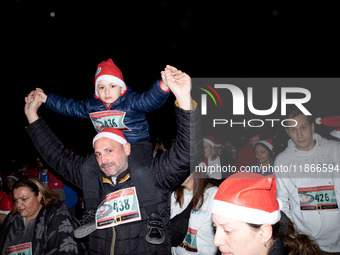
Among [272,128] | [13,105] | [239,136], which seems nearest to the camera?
[272,128]

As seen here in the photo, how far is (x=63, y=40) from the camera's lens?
13.1m

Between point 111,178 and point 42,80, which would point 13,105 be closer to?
point 42,80

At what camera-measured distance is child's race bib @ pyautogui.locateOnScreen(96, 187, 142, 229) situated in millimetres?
2252

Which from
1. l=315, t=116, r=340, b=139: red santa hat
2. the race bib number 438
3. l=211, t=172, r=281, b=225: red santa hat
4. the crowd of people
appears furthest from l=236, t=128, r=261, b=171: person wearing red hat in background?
l=211, t=172, r=281, b=225: red santa hat

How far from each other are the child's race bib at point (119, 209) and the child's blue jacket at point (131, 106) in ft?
2.48

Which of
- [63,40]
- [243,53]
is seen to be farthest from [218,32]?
[63,40]

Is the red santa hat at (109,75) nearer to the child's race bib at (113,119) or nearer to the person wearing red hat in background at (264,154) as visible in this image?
the child's race bib at (113,119)

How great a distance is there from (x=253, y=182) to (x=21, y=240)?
2.77 metres

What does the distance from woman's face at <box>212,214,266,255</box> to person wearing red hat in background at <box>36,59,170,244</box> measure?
64 cm

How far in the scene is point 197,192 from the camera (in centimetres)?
282

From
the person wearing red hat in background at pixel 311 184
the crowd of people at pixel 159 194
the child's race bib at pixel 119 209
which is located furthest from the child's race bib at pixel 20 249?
the person wearing red hat in background at pixel 311 184

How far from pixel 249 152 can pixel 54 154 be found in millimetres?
3488

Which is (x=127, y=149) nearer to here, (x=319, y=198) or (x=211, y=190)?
(x=211, y=190)

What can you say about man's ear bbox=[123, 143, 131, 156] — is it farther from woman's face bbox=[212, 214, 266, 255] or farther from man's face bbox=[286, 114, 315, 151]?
man's face bbox=[286, 114, 315, 151]
